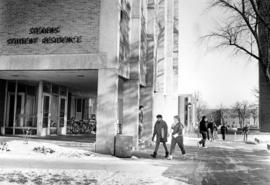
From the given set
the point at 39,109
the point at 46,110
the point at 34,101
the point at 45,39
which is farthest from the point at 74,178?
the point at 46,110

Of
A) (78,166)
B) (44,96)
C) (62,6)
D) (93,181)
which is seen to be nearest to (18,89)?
(44,96)

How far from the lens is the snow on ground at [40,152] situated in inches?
532

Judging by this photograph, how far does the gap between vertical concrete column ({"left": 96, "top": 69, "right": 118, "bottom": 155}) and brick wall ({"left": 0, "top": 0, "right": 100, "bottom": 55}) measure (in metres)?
1.38

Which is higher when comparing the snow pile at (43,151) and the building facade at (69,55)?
the building facade at (69,55)

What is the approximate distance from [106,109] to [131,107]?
150 inches

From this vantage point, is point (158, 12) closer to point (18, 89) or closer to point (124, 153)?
point (18, 89)

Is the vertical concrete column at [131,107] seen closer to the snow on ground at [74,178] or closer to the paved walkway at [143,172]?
the paved walkway at [143,172]

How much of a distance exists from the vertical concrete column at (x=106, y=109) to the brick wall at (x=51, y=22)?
4.52 ft

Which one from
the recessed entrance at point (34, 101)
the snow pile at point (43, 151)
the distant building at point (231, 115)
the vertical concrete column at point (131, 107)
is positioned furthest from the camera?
the distant building at point (231, 115)

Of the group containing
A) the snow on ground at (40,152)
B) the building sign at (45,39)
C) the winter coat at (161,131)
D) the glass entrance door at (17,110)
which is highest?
the building sign at (45,39)

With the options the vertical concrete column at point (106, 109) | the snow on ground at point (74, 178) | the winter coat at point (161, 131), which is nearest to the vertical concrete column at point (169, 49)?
the winter coat at point (161, 131)

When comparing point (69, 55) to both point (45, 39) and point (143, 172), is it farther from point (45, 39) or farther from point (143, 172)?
point (143, 172)

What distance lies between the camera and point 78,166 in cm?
1160

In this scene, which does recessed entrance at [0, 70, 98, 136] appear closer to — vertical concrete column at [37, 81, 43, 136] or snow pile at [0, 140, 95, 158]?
vertical concrete column at [37, 81, 43, 136]
